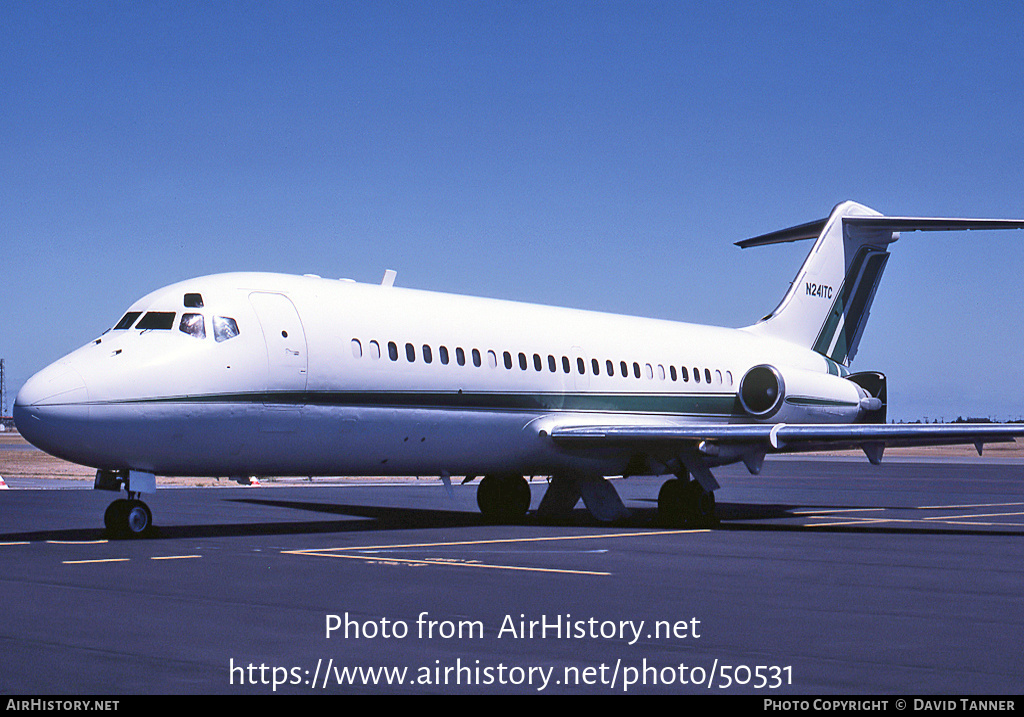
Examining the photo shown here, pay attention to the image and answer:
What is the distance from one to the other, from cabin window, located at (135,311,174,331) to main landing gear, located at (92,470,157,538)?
6.24 ft

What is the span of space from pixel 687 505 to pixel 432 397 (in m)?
5.14

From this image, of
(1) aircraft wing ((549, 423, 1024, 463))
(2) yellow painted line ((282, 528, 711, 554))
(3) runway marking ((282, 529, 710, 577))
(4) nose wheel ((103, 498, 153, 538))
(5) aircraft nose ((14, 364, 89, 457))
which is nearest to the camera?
(3) runway marking ((282, 529, 710, 577))

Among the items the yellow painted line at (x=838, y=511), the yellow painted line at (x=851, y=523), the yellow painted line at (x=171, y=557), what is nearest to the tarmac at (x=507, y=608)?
the yellow painted line at (x=171, y=557)

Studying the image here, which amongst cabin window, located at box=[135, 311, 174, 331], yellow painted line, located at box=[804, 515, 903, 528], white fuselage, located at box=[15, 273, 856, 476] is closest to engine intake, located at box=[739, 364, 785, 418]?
white fuselage, located at box=[15, 273, 856, 476]

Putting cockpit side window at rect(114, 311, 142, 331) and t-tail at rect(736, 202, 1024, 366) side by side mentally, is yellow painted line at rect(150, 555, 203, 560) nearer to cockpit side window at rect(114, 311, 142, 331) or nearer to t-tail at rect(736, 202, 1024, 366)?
cockpit side window at rect(114, 311, 142, 331)

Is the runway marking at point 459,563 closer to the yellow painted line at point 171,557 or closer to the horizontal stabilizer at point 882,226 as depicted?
the yellow painted line at point 171,557

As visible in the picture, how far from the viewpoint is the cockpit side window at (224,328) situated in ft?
51.9

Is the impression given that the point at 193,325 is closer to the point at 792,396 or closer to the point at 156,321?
the point at 156,321

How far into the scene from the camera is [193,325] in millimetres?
15773

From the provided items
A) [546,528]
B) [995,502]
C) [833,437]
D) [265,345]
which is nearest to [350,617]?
[265,345]

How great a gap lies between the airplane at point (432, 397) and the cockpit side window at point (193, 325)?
0.08 feet

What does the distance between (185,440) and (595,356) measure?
8.81 m

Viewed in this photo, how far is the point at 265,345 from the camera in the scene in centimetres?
Result: 1617

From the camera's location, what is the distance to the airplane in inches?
593
